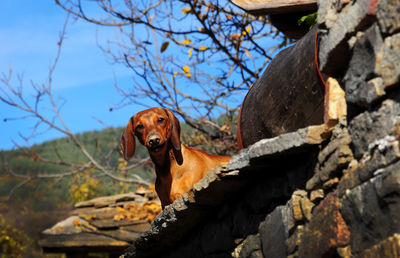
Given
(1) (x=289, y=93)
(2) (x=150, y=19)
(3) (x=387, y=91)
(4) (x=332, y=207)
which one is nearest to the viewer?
(3) (x=387, y=91)

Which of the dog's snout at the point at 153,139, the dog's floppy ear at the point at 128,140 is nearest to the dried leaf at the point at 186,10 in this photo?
the dog's floppy ear at the point at 128,140

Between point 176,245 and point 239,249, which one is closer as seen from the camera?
point 239,249

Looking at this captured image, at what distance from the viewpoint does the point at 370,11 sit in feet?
8.26

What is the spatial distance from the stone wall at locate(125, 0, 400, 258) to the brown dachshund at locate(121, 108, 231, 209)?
1.36m

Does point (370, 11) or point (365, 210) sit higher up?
point (370, 11)

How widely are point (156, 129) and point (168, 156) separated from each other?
321 millimetres

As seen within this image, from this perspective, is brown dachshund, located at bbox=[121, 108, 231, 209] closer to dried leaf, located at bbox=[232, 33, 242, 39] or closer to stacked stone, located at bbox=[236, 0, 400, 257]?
stacked stone, located at bbox=[236, 0, 400, 257]

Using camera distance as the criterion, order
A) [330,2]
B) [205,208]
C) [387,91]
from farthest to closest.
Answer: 1. [205,208]
2. [330,2]
3. [387,91]

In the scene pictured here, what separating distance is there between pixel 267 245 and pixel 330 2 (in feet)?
4.66

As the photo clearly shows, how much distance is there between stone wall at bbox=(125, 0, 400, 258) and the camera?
237 centimetres

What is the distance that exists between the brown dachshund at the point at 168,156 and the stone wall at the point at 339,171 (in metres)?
1.36

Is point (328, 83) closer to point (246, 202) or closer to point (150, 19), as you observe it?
point (246, 202)

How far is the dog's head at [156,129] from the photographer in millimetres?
4992

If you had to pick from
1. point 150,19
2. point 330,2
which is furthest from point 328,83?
point 150,19
